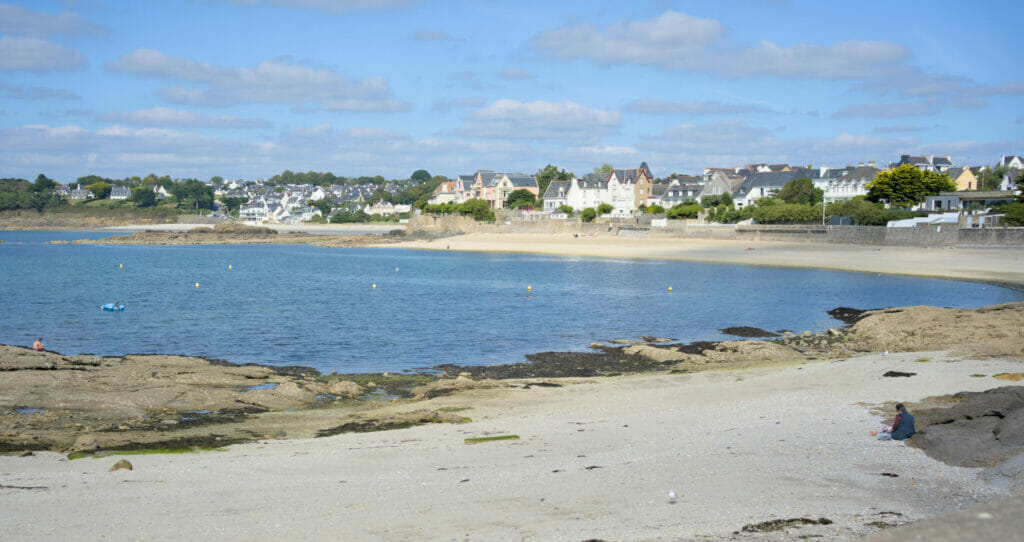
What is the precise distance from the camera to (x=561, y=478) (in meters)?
10.4

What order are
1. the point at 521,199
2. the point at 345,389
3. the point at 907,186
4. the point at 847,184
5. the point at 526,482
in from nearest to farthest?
the point at 526,482, the point at 345,389, the point at 907,186, the point at 847,184, the point at 521,199

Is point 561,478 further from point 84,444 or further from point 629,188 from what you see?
point 629,188

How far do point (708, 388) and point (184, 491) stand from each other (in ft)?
38.8

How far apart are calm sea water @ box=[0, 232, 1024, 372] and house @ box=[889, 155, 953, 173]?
65.3m

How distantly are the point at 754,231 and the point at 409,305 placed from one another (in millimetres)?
54196

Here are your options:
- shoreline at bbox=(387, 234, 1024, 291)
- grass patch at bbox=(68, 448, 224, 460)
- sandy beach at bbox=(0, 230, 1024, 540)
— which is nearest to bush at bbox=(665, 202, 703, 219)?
shoreline at bbox=(387, 234, 1024, 291)

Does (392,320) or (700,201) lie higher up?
(700,201)

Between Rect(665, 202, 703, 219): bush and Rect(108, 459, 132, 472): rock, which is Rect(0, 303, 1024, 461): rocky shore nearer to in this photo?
Rect(108, 459, 132, 472): rock

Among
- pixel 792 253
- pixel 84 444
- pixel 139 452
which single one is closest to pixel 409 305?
pixel 84 444

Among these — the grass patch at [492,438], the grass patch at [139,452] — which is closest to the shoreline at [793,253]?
the grass patch at [492,438]

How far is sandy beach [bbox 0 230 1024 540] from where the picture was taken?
8344 mm

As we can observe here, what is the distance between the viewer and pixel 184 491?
9.98 meters

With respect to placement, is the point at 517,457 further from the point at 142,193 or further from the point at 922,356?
the point at 142,193

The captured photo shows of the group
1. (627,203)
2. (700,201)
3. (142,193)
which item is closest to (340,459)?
(700,201)
